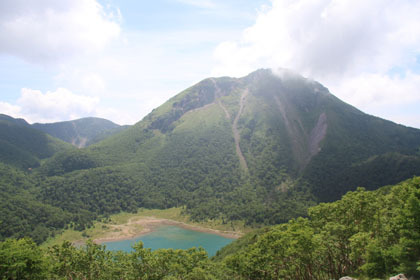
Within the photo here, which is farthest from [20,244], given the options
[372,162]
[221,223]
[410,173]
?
[372,162]

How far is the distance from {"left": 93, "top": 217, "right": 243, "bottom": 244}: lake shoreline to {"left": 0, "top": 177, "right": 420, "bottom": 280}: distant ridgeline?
114266mm

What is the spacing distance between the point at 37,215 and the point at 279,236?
574 feet

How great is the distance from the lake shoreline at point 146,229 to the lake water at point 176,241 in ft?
14.6

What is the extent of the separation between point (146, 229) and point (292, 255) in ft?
481

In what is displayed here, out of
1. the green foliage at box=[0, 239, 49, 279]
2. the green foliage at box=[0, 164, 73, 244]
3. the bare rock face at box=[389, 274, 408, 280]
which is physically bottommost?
the green foliage at box=[0, 164, 73, 244]

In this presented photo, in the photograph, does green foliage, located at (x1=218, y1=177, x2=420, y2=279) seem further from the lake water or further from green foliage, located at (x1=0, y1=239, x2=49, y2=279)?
the lake water

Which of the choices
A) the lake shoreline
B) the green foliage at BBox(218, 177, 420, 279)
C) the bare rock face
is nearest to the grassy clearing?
the lake shoreline

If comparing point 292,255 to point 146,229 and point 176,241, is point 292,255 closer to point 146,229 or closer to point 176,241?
point 176,241

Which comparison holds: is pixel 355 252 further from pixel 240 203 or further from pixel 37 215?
pixel 37 215

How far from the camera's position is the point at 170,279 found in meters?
39.4

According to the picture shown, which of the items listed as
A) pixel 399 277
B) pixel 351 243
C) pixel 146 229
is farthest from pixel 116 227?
pixel 399 277

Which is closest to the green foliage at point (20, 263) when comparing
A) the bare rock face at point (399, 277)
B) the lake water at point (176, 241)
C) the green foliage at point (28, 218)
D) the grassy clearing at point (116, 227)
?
the bare rock face at point (399, 277)

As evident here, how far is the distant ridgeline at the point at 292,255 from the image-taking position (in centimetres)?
3244

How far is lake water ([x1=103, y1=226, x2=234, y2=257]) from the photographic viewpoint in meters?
136
